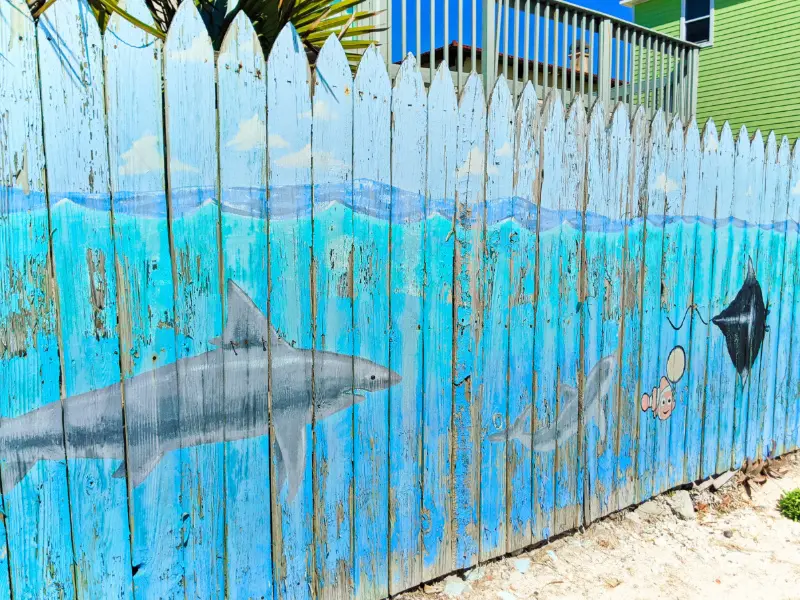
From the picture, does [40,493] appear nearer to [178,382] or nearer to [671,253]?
[178,382]

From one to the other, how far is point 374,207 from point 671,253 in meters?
1.86

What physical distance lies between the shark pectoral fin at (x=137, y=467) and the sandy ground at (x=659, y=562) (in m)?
1.21

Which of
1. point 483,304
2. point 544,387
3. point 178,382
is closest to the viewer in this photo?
point 178,382

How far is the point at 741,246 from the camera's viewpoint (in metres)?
3.60

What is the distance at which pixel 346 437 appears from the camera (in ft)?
7.23

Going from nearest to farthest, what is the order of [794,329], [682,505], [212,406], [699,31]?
[212,406] < [682,505] < [794,329] < [699,31]

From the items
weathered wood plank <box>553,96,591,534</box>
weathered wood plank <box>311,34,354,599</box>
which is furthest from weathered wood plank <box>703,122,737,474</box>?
weathered wood plank <box>311,34,354,599</box>

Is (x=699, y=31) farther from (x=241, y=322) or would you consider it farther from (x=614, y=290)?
(x=241, y=322)

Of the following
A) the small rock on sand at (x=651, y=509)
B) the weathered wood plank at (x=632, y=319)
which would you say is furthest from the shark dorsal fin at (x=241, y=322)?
the small rock on sand at (x=651, y=509)

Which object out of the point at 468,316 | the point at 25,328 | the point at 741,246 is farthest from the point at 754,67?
the point at 25,328

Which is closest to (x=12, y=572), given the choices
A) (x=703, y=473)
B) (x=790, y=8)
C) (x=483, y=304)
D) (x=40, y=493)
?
(x=40, y=493)

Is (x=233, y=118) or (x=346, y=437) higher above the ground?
(x=233, y=118)

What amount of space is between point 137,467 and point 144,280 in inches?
22.3

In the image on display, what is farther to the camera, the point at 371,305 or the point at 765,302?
the point at 765,302
